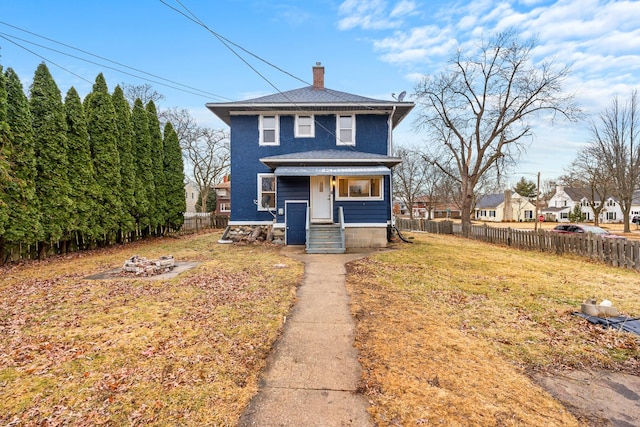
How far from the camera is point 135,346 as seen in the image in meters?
3.86

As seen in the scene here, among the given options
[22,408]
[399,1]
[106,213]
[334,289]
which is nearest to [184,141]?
[106,213]

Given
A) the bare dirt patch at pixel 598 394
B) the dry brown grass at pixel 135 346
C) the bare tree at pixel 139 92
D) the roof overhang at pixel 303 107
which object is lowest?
the bare dirt patch at pixel 598 394

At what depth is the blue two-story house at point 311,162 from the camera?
13.0 metres

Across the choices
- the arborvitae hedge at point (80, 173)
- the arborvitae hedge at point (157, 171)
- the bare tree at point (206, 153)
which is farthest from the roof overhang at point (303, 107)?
the bare tree at point (206, 153)

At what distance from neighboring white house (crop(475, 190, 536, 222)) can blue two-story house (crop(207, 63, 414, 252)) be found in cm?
5348

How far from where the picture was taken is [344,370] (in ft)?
11.0

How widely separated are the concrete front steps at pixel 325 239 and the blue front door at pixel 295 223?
65 cm

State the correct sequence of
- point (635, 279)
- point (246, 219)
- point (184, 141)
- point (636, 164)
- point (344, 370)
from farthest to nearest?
point (184, 141), point (636, 164), point (246, 219), point (635, 279), point (344, 370)

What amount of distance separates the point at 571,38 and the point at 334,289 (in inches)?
677

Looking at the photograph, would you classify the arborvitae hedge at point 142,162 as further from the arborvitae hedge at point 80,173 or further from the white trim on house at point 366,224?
the white trim on house at point 366,224

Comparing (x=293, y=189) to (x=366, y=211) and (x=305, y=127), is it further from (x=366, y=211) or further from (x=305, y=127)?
(x=305, y=127)

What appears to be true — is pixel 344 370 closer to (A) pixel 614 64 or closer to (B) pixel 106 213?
(B) pixel 106 213

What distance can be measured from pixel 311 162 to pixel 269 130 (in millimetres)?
3601

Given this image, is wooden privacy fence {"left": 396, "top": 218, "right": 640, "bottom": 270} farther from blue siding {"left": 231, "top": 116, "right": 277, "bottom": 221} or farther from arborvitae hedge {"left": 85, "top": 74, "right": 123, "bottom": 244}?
arborvitae hedge {"left": 85, "top": 74, "right": 123, "bottom": 244}
